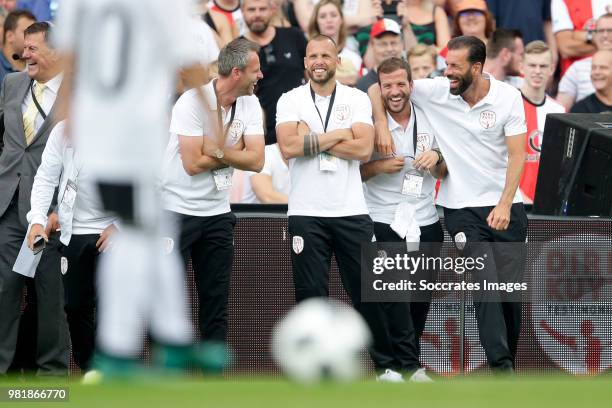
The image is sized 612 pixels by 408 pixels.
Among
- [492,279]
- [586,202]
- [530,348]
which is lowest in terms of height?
[530,348]

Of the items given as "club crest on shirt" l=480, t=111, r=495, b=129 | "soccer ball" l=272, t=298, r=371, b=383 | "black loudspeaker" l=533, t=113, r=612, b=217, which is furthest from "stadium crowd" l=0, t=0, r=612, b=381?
"soccer ball" l=272, t=298, r=371, b=383

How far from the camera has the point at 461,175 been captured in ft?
33.7

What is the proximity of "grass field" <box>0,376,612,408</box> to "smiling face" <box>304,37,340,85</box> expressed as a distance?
3.76 meters

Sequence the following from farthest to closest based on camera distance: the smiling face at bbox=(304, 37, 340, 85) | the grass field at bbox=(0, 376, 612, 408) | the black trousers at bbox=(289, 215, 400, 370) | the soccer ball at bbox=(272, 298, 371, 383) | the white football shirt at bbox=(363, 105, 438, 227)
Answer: the white football shirt at bbox=(363, 105, 438, 227)
the smiling face at bbox=(304, 37, 340, 85)
the black trousers at bbox=(289, 215, 400, 370)
the soccer ball at bbox=(272, 298, 371, 383)
the grass field at bbox=(0, 376, 612, 408)

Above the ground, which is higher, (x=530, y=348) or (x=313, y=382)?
(x=313, y=382)

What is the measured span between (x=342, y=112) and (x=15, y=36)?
3907 millimetres

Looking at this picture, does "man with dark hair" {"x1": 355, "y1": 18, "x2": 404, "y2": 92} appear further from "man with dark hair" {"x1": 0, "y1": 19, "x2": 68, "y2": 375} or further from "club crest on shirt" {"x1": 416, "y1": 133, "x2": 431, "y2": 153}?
"man with dark hair" {"x1": 0, "y1": 19, "x2": 68, "y2": 375}

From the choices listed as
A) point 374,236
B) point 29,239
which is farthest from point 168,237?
point 374,236

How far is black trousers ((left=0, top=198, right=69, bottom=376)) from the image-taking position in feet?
34.4

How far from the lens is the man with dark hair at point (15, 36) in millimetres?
12164

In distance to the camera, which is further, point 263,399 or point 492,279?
point 492,279

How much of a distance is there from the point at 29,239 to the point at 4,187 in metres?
1.11

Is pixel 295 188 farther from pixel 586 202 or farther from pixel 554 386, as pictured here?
pixel 554 386

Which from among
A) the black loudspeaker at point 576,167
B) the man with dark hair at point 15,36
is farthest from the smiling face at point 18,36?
the black loudspeaker at point 576,167
